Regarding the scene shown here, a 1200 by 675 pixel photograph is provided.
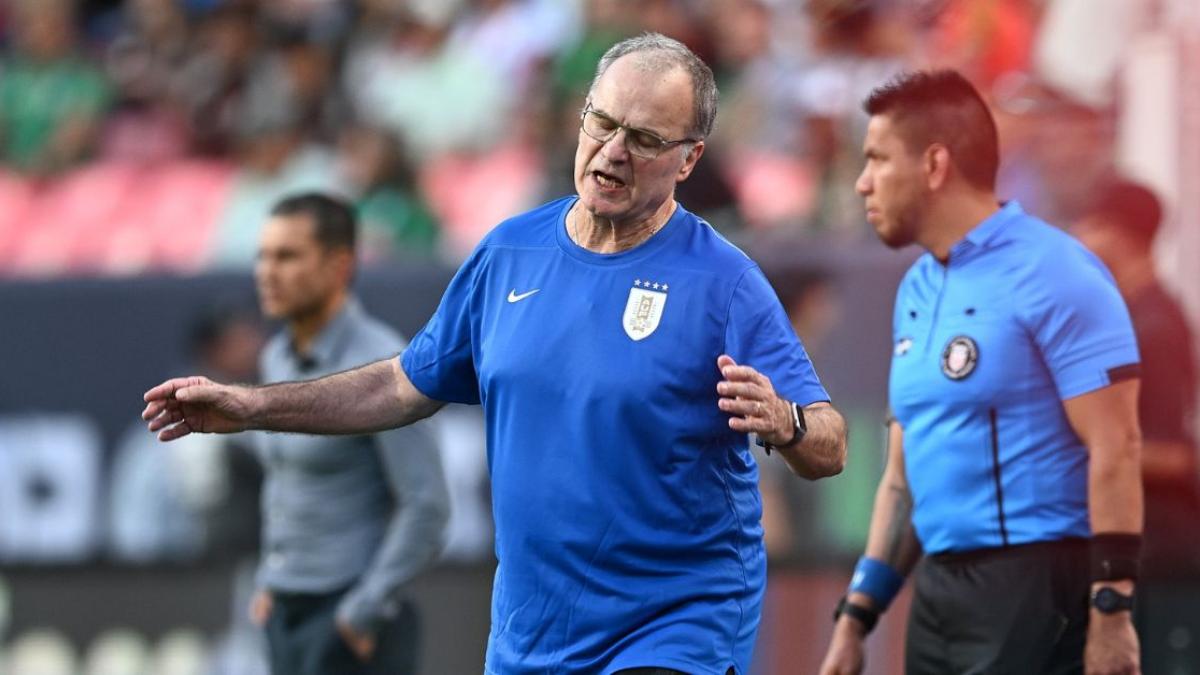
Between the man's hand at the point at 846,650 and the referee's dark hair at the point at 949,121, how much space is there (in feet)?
4.47

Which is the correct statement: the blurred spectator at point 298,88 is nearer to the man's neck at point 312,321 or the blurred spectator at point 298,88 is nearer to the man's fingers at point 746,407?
the man's neck at point 312,321

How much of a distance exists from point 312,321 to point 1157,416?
3007 millimetres

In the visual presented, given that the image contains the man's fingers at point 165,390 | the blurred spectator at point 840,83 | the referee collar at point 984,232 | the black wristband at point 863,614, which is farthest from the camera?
the blurred spectator at point 840,83

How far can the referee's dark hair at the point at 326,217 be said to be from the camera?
7.52 m

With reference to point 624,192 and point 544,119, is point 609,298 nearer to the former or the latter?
point 624,192

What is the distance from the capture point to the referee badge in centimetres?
576

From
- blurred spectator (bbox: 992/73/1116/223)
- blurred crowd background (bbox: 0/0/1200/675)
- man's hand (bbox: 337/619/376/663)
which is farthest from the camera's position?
blurred crowd background (bbox: 0/0/1200/675)

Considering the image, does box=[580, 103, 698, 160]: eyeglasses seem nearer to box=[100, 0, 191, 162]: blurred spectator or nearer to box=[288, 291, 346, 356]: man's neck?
box=[288, 291, 346, 356]: man's neck

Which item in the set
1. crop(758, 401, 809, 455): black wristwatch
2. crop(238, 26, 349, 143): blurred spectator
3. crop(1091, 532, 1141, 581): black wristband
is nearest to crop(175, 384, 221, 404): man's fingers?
crop(758, 401, 809, 455): black wristwatch

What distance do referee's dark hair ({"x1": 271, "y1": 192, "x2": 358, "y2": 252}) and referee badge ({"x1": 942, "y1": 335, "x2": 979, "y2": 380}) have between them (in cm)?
260

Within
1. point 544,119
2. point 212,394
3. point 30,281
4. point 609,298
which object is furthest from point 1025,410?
point 30,281

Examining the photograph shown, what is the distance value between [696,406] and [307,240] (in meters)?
2.89

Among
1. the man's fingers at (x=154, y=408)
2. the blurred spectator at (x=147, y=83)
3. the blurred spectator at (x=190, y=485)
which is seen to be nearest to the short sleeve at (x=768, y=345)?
the man's fingers at (x=154, y=408)

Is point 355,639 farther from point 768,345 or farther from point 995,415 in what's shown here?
point 768,345
